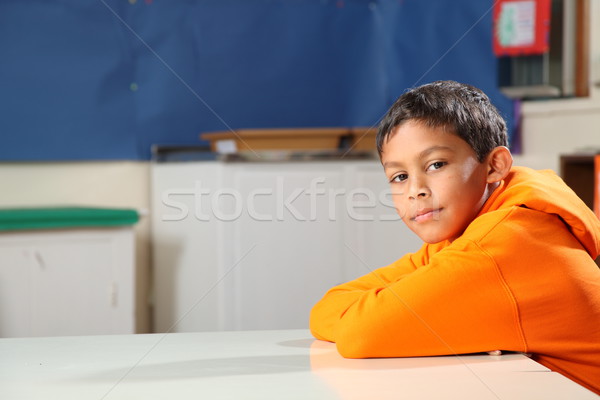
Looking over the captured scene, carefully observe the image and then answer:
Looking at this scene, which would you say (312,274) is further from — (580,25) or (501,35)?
(580,25)

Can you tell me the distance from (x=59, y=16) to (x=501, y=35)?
60.2 inches

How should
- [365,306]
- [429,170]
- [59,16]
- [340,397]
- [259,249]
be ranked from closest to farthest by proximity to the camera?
[340,397] → [365,306] → [429,170] → [259,249] → [59,16]

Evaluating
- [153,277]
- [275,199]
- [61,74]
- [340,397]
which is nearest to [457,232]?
[340,397]

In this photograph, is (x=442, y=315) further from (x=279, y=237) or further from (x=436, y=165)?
(x=279, y=237)

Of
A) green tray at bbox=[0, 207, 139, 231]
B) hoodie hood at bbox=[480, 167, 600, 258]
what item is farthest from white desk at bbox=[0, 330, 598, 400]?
green tray at bbox=[0, 207, 139, 231]

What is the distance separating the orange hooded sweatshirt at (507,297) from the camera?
0.66 meters

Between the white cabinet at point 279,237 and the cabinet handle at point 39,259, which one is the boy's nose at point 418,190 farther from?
the cabinet handle at point 39,259

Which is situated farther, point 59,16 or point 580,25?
point 59,16

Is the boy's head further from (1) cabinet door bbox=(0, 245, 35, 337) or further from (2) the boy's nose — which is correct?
(1) cabinet door bbox=(0, 245, 35, 337)

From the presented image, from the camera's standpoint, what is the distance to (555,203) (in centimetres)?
70

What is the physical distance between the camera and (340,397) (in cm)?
51
